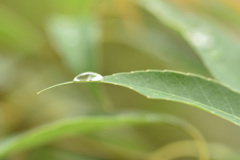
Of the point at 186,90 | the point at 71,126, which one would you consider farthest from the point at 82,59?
the point at 186,90

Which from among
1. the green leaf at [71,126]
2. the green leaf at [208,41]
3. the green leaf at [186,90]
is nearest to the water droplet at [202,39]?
the green leaf at [208,41]

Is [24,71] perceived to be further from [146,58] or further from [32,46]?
[146,58]

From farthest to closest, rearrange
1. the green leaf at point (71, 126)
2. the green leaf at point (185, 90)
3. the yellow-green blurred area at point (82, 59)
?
the yellow-green blurred area at point (82, 59) < the green leaf at point (71, 126) < the green leaf at point (185, 90)

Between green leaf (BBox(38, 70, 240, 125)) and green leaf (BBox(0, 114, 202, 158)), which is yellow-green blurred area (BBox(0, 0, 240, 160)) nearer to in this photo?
green leaf (BBox(0, 114, 202, 158))

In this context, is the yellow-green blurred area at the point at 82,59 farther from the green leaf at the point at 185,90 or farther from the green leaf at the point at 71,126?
the green leaf at the point at 185,90

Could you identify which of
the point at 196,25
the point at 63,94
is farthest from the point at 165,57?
the point at 63,94

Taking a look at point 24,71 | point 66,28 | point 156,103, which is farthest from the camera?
point 156,103
